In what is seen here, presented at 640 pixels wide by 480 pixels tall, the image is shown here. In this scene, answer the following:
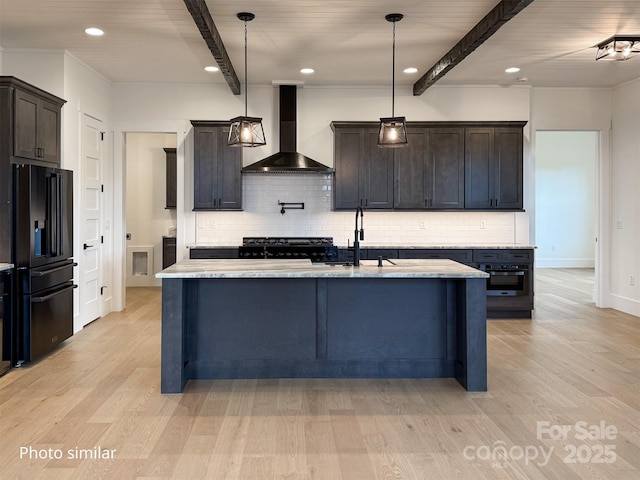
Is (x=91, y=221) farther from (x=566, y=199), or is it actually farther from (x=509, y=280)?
(x=566, y=199)

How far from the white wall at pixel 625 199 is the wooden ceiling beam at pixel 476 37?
2634 millimetres

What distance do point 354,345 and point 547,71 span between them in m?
4.27

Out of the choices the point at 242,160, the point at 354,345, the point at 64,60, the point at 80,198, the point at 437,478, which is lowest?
the point at 437,478

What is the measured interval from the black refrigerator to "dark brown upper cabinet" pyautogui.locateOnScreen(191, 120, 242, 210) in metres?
1.80

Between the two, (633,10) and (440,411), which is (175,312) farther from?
(633,10)

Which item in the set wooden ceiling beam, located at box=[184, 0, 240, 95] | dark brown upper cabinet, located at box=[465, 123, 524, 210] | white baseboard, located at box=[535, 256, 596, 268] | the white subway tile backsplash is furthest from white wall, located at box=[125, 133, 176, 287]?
white baseboard, located at box=[535, 256, 596, 268]

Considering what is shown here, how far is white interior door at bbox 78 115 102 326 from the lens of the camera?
573 centimetres

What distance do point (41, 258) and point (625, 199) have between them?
21.9 ft

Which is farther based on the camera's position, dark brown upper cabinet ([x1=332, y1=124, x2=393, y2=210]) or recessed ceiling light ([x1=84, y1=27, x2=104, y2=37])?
dark brown upper cabinet ([x1=332, y1=124, x2=393, y2=210])

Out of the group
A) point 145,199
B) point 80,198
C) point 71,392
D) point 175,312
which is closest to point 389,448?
point 175,312

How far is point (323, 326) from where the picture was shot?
3848mm

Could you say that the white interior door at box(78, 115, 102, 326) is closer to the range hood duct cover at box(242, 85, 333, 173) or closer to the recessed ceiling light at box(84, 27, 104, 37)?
the recessed ceiling light at box(84, 27, 104, 37)

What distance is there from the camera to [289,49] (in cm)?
534

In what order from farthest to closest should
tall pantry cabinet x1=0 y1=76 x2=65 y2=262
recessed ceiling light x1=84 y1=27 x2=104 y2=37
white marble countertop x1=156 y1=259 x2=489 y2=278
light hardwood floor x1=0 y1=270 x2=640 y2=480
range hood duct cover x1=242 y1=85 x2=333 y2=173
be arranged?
range hood duct cover x1=242 y1=85 x2=333 y2=173 → recessed ceiling light x1=84 y1=27 x2=104 y2=37 → tall pantry cabinet x1=0 y1=76 x2=65 y2=262 → white marble countertop x1=156 y1=259 x2=489 y2=278 → light hardwood floor x1=0 y1=270 x2=640 y2=480
